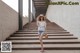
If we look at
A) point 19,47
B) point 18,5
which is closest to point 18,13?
point 18,5

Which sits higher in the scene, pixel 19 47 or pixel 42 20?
pixel 42 20

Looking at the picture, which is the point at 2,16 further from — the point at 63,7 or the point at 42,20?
the point at 63,7

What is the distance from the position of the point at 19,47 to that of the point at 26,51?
0.30 m

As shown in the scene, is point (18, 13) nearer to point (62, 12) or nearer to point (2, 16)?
point (62, 12)

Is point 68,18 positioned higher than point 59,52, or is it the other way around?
point 68,18

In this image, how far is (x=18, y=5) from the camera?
34.8ft

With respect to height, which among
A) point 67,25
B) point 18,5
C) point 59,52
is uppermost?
point 18,5

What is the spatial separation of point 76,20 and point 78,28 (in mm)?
394

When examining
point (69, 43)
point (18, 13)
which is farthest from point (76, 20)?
point (69, 43)

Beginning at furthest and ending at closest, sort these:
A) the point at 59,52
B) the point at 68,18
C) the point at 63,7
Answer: the point at 63,7, the point at 68,18, the point at 59,52

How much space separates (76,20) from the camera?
405 inches

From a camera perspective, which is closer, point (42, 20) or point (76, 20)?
point (42, 20)

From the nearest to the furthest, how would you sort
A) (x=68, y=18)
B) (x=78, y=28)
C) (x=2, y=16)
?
1. (x=2, y=16)
2. (x=78, y=28)
3. (x=68, y=18)

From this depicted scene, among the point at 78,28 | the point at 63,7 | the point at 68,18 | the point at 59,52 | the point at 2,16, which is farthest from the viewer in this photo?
the point at 63,7
